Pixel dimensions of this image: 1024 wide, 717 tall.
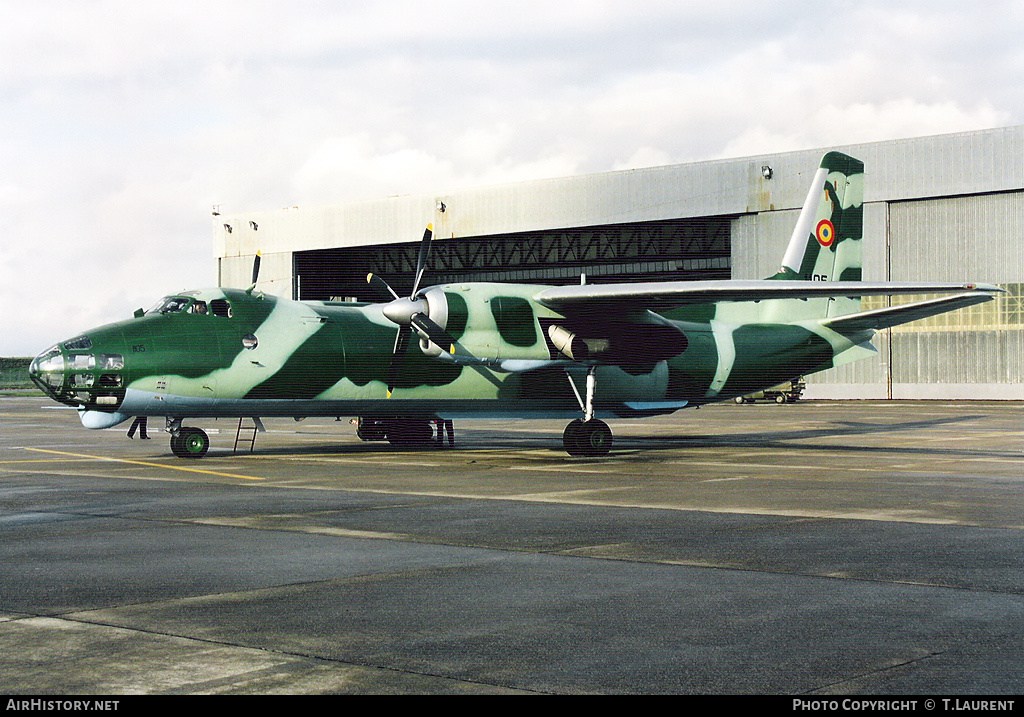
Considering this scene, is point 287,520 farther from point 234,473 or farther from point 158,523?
point 234,473

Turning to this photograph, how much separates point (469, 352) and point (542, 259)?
5631 centimetres

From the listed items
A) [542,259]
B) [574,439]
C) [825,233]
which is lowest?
[574,439]

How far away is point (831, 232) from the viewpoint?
3162 cm

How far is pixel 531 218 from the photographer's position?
7356 cm

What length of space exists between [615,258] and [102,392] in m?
58.3

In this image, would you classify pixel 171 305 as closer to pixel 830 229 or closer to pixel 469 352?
pixel 469 352

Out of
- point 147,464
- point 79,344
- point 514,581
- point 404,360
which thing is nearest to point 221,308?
point 79,344

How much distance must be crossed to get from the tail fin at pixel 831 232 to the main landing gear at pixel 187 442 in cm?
1661

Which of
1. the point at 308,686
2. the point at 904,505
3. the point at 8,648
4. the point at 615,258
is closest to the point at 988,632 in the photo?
the point at 308,686

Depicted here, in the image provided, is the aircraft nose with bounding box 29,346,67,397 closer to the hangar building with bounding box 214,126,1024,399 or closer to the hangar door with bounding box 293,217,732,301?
the hangar building with bounding box 214,126,1024,399

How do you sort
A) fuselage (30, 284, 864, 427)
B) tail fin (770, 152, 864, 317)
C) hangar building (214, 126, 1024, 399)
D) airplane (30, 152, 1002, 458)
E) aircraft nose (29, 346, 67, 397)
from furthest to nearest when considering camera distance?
hangar building (214, 126, 1024, 399) < tail fin (770, 152, 864, 317) < airplane (30, 152, 1002, 458) < fuselage (30, 284, 864, 427) < aircraft nose (29, 346, 67, 397)

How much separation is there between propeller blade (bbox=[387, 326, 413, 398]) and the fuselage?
4.9 inches

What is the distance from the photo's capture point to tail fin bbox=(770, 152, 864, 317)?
31266 mm

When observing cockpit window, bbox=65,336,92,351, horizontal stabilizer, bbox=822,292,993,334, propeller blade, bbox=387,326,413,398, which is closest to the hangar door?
horizontal stabilizer, bbox=822,292,993,334
